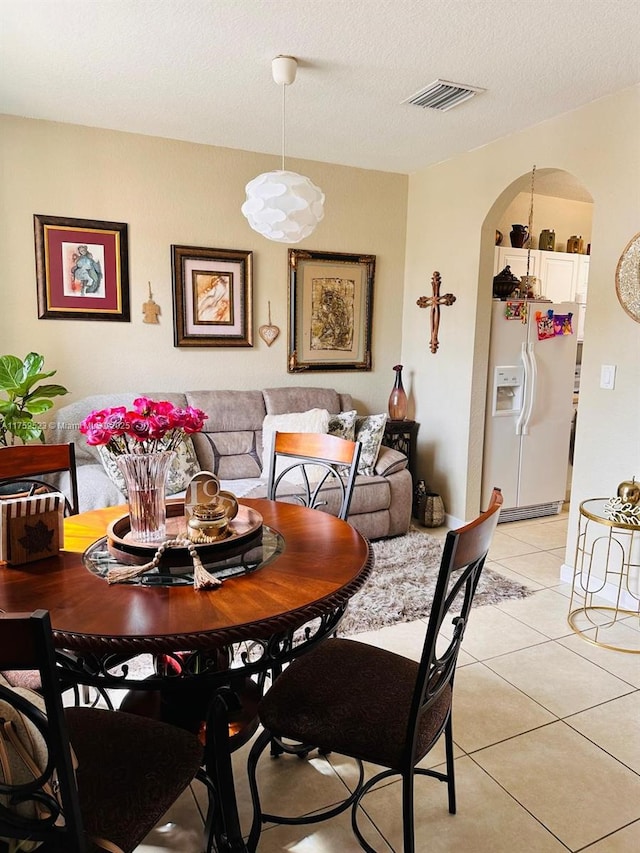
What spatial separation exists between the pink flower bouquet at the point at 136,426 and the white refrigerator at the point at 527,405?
3032mm

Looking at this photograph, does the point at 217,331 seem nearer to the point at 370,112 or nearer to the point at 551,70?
the point at 370,112

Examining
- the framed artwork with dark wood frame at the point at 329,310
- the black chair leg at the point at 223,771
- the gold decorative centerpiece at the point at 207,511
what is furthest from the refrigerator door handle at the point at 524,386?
the black chair leg at the point at 223,771

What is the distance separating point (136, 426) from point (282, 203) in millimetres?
1250

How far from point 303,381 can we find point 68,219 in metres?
1.94

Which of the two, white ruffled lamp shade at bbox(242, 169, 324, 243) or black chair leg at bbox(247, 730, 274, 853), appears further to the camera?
white ruffled lamp shade at bbox(242, 169, 324, 243)

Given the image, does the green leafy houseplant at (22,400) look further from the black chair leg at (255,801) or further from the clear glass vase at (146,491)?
the black chair leg at (255,801)

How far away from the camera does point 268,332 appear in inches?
172

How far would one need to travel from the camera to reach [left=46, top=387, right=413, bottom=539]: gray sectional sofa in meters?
3.64

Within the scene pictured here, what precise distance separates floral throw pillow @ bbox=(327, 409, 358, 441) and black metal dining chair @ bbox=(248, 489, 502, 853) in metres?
2.34

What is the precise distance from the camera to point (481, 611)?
119 inches

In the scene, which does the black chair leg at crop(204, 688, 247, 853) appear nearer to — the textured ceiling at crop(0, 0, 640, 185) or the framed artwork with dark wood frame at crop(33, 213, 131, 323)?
the textured ceiling at crop(0, 0, 640, 185)

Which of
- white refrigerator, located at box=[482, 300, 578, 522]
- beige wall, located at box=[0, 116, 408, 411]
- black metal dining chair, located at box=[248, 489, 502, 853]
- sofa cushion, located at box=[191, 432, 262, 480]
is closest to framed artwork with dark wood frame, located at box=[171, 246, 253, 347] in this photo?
beige wall, located at box=[0, 116, 408, 411]

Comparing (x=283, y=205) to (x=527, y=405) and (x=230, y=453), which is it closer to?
(x=230, y=453)

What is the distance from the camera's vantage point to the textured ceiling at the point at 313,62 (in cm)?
231
